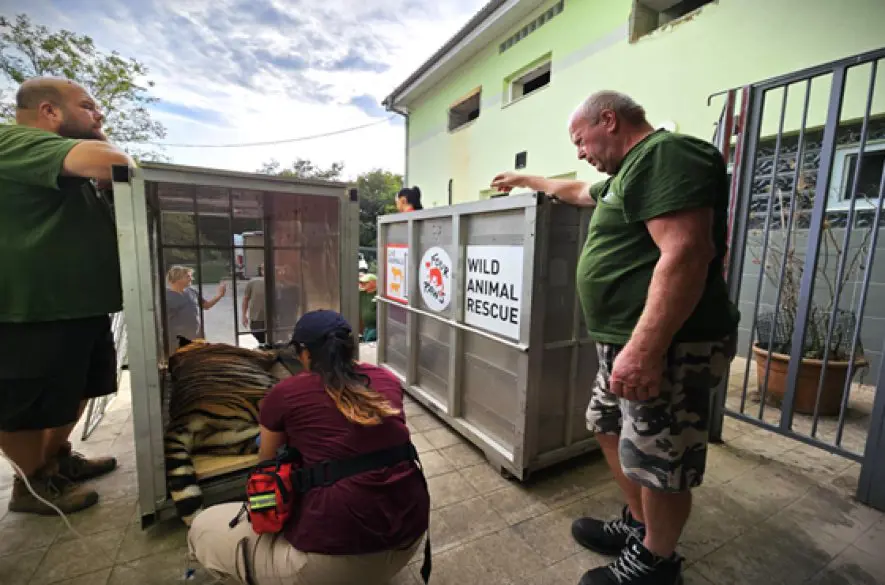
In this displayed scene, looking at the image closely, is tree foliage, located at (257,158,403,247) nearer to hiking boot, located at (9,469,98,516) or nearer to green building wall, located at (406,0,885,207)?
green building wall, located at (406,0,885,207)

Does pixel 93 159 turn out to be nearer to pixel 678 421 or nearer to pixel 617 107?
pixel 617 107

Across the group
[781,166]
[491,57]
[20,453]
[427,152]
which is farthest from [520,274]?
[427,152]

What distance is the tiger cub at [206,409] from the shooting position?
190cm

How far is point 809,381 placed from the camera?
129 inches

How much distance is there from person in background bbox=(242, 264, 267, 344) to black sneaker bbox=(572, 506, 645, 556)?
2878mm

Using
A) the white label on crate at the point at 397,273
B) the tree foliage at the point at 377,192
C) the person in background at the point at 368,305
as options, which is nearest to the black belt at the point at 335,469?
the white label on crate at the point at 397,273

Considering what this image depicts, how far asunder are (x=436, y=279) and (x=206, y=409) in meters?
1.69

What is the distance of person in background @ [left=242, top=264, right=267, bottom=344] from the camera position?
136 inches

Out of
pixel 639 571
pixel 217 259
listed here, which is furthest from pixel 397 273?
pixel 639 571

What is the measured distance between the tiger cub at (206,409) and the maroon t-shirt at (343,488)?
95cm

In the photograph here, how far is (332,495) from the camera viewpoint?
125 cm

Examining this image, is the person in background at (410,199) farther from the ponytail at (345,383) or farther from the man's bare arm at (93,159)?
the ponytail at (345,383)

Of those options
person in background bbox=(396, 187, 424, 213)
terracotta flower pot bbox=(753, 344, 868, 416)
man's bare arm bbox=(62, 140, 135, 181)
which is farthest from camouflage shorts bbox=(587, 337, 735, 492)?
person in background bbox=(396, 187, 424, 213)

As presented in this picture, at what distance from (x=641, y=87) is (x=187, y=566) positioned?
635 cm
